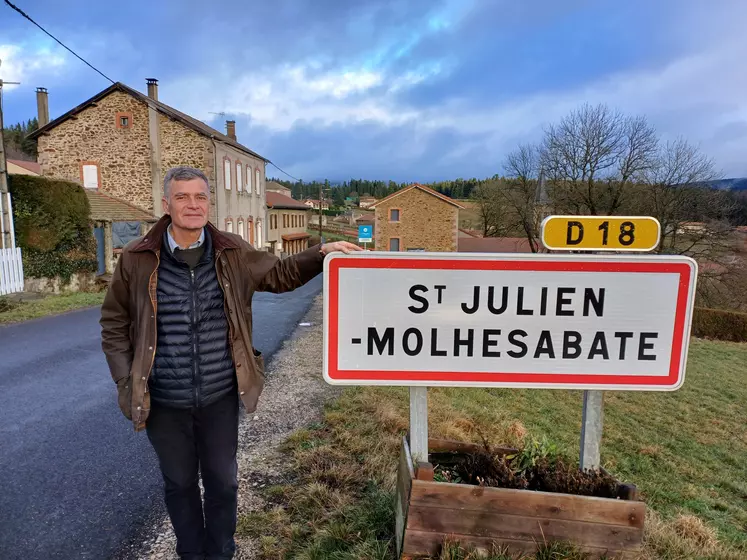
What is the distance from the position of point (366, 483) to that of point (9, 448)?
3286mm

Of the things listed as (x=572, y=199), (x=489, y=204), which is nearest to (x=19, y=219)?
(x=572, y=199)

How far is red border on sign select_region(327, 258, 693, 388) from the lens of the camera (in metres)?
2.04

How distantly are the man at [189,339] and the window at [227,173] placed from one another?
24524mm

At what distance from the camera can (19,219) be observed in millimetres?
13039

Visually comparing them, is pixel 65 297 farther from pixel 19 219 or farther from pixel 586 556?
pixel 586 556

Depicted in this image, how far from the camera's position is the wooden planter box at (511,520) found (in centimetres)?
193

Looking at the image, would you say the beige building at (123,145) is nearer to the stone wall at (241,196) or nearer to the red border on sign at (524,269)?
the stone wall at (241,196)

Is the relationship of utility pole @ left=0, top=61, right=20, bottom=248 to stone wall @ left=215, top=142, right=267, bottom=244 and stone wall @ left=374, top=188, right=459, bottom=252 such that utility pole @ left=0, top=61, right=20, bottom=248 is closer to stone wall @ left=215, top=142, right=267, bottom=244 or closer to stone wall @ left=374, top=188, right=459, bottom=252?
stone wall @ left=215, top=142, right=267, bottom=244

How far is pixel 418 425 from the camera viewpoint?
221cm

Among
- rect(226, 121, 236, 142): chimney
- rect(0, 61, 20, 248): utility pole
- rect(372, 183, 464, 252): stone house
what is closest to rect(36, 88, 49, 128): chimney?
rect(226, 121, 236, 142): chimney

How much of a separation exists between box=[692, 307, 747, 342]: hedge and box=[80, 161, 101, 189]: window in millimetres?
29324

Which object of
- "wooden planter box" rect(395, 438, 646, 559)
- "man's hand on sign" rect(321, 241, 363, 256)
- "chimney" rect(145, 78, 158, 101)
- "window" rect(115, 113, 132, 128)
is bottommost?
"wooden planter box" rect(395, 438, 646, 559)

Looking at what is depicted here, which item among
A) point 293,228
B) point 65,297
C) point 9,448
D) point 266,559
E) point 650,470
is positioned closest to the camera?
point 266,559

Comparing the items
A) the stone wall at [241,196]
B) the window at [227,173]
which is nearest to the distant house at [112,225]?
the stone wall at [241,196]
